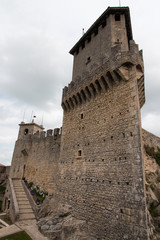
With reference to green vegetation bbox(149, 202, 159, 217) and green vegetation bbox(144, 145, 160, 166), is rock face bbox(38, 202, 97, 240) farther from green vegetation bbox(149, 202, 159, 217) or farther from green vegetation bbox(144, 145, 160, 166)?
green vegetation bbox(144, 145, 160, 166)

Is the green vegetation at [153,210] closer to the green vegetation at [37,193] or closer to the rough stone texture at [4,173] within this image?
the green vegetation at [37,193]

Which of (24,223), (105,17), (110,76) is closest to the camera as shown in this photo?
(110,76)

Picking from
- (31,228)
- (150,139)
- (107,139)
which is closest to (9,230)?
(31,228)

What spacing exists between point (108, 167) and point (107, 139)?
154 centimetres

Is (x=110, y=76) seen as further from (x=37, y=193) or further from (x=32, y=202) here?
(x=37, y=193)

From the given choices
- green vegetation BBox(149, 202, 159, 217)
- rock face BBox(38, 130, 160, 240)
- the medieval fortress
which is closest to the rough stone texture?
the medieval fortress

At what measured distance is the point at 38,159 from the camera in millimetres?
17891

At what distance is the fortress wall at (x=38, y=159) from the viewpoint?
1522 cm

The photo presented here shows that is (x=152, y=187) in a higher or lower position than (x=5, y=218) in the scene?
higher

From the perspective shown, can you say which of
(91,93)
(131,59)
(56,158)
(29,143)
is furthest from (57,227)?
(29,143)

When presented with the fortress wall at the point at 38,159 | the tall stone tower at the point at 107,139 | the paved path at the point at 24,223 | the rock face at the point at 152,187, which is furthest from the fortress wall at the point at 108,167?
the fortress wall at the point at 38,159

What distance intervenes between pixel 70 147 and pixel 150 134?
23.4 ft

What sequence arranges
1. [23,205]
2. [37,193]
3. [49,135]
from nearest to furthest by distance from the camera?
[23,205]
[37,193]
[49,135]

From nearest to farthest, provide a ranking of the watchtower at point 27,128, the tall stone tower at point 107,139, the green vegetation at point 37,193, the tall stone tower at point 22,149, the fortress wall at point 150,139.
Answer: the tall stone tower at point 107,139
the fortress wall at point 150,139
the green vegetation at point 37,193
the tall stone tower at point 22,149
the watchtower at point 27,128
